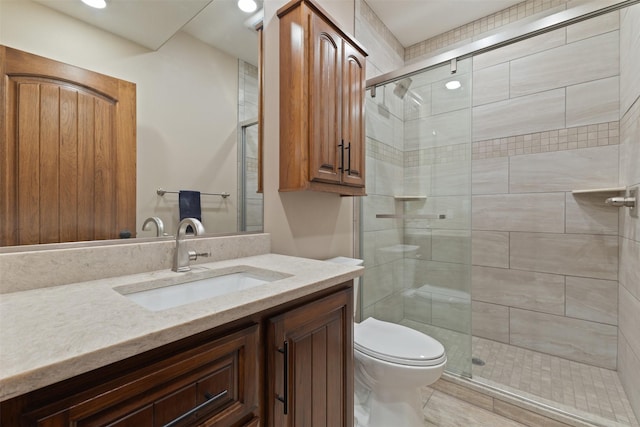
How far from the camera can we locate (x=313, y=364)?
2.89ft

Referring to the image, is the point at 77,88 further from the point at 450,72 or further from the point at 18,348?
the point at 450,72

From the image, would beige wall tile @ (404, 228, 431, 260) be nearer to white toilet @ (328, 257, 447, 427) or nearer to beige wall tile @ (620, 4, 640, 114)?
white toilet @ (328, 257, 447, 427)

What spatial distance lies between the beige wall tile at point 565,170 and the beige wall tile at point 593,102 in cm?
21

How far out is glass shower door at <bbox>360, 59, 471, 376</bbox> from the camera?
1976mm

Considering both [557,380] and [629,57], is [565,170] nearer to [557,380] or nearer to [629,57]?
[629,57]

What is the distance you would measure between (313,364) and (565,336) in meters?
2.23

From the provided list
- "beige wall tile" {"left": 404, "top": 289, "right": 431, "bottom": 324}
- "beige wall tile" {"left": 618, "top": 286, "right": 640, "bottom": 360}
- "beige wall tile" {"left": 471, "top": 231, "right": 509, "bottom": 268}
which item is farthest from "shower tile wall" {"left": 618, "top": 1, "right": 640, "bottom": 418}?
"beige wall tile" {"left": 404, "top": 289, "right": 431, "bottom": 324}

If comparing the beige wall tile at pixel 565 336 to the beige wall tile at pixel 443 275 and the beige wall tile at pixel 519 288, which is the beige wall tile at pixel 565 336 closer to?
the beige wall tile at pixel 519 288

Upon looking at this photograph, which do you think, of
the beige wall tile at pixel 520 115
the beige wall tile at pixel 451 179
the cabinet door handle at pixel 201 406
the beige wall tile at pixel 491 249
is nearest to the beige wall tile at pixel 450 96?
the beige wall tile at pixel 451 179

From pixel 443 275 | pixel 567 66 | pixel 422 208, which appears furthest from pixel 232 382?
pixel 567 66

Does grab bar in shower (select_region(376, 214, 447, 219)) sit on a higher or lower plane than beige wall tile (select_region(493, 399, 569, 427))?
higher

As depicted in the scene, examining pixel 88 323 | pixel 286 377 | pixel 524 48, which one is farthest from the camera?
pixel 524 48

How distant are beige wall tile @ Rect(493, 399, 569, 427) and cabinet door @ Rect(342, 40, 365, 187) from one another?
1463 mm

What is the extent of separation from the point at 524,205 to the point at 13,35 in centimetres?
288
